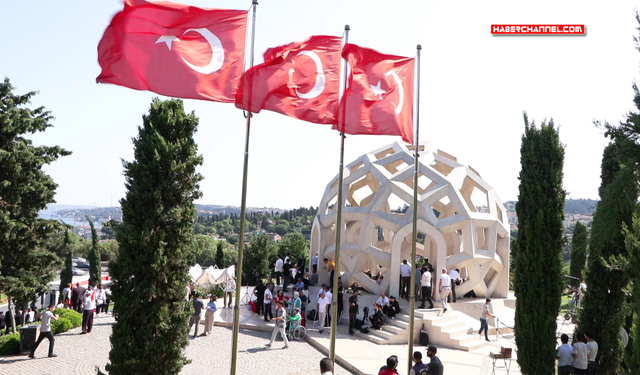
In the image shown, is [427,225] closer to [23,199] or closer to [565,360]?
[565,360]

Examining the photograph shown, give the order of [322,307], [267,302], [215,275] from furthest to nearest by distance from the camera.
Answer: [215,275] < [267,302] < [322,307]

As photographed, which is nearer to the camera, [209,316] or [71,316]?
[209,316]

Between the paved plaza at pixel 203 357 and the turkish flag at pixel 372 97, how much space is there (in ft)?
22.0

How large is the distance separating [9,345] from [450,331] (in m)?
13.2

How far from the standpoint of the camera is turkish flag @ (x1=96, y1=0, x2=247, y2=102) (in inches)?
349

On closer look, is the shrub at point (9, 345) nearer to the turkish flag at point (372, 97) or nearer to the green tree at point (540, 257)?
the turkish flag at point (372, 97)

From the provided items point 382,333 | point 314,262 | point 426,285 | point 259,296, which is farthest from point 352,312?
point 314,262

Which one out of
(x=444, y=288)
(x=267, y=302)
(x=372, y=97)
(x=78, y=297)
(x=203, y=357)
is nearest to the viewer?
(x=372, y=97)

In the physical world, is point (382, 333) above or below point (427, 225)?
below

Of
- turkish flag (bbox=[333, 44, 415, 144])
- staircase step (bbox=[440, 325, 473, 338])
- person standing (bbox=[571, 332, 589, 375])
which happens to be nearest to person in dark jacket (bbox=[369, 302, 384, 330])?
staircase step (bbox=[440, 325, 473, 338])

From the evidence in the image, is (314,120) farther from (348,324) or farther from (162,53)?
(348,324)

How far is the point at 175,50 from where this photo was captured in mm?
9148

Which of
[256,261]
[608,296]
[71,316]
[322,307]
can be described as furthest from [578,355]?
[256,261]

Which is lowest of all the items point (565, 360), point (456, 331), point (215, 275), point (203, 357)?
point (203, 357)
